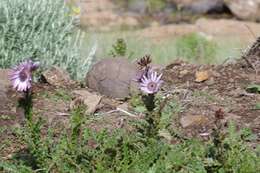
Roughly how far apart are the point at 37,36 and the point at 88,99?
1996 millimetres

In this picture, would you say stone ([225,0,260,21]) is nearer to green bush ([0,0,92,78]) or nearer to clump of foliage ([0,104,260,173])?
green bush ([0,0,92,78])

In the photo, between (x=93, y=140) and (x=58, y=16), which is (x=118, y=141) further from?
(x=58, y=16)

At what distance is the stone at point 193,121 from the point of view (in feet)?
15.4

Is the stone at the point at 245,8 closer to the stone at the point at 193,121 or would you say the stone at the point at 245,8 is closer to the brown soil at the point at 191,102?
the brown soil at the point at 191,102

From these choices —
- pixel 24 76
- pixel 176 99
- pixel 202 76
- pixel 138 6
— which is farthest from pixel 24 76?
pixel 138 6

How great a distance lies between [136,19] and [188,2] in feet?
6.27

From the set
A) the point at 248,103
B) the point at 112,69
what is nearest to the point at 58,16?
the point at 112,69

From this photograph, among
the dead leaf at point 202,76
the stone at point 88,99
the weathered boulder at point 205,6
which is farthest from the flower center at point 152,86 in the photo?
the weathered boulder at point 205,6

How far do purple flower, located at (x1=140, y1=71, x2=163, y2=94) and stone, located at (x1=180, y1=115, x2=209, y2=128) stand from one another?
2.94 ft

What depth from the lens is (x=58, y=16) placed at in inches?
289

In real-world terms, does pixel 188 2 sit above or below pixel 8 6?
below

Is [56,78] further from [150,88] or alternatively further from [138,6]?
[138,6]

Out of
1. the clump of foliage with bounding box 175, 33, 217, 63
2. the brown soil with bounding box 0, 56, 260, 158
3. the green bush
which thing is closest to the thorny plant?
the brown soil with bounding box 0, 56, 260, 158

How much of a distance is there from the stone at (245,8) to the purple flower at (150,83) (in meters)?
12.7
